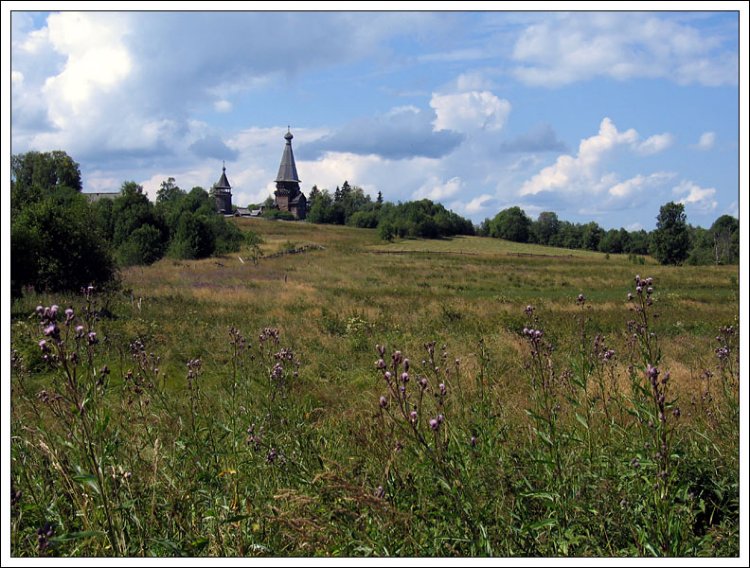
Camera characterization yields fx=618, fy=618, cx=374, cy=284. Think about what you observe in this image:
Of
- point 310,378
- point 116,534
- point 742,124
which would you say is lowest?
point 310,378

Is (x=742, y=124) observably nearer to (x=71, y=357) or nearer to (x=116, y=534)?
(x=71, y=357)

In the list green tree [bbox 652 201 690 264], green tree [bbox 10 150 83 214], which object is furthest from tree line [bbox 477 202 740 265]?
green tree [bbox 10 150 83 214]

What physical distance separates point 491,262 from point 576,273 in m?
13.7

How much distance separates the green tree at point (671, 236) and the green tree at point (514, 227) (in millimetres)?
28011

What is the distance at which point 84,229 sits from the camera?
24.5m

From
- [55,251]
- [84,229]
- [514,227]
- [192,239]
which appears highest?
[514,227]

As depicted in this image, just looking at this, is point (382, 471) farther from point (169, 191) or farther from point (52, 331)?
point (169, 191)

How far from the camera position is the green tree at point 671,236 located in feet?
213

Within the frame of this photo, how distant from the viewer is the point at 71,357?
7.41 ft

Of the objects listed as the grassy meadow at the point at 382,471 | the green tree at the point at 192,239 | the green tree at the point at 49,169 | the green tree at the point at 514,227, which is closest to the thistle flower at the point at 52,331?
the grassy meadow at the point at 382,471

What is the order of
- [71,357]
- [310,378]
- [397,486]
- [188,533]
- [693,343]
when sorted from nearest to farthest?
[71,357] → [188,533] → [397,486] → [310,378] → [693,343]

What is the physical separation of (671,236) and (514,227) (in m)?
31.4

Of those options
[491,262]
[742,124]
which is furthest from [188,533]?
[491,262]

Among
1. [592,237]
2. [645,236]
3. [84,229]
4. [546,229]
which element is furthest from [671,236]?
[84,229]
